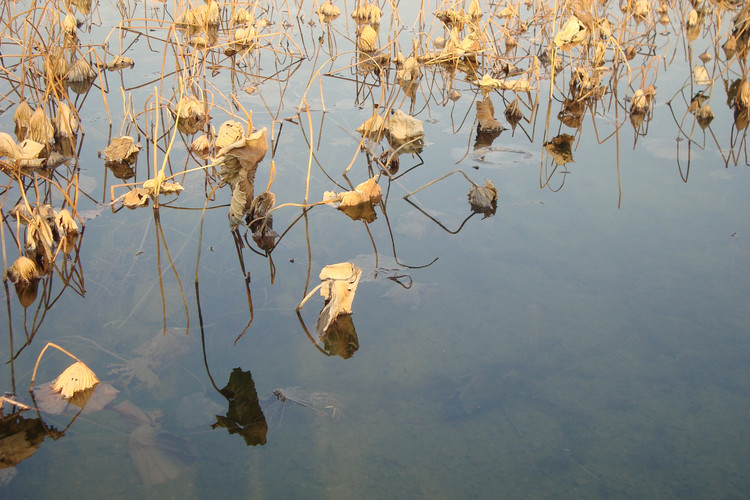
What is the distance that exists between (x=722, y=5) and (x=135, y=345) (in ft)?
8.45

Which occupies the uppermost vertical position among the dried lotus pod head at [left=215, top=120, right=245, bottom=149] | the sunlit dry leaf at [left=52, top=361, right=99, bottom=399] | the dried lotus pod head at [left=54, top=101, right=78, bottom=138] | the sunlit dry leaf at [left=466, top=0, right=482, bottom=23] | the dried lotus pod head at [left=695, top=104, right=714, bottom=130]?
the sunlit dry leaf at [left=466, top=0, right=482, bottom=23]

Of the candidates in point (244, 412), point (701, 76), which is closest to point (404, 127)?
point (244, 412)

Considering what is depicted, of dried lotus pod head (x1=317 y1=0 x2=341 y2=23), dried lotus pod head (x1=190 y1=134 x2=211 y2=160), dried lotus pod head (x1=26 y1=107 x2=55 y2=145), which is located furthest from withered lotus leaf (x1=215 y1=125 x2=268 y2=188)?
dried lotus pod head (x1=317 y1=0 x2=341 y2=23)

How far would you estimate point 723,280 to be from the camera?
57.4 inches

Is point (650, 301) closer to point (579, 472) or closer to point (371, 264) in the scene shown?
point (579, 472)

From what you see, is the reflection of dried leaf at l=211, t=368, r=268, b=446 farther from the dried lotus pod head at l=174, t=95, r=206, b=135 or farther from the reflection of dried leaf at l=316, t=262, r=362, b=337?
the dried lotus pod head at l=174, t=95, r=206, b=135

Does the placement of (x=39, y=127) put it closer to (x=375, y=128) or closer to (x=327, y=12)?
(x=375, y=128)

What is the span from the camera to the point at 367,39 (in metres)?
2.39

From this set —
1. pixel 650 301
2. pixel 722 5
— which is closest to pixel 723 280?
pixel 650 301

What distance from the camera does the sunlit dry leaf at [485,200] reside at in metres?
1.70

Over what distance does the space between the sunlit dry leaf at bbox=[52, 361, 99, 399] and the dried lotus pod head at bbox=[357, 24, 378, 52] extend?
67.2 inches

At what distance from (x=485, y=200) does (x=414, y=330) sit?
551 millimetres

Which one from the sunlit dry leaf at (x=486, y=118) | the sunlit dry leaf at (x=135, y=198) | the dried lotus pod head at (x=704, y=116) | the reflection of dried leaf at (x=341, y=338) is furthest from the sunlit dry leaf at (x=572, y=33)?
the sunlit dry leaf at (x=135, y=198)

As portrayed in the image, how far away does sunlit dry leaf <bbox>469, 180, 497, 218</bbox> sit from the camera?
170 centimetres
